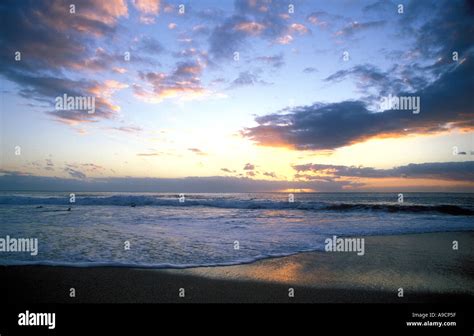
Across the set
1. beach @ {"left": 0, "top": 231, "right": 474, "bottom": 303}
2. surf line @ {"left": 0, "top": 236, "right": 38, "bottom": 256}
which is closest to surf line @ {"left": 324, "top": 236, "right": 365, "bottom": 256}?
beach @ {"left": 0, "top": 231, "right": 474, "bottom": 303}

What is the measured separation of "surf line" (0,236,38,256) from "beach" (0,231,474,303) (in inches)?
62.4

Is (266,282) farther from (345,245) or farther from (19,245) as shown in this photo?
(19,245)

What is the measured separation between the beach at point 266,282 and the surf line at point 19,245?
1.59 metres

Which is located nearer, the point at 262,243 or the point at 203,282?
the point at 203,282

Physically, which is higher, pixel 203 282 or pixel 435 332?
pixel 203 282

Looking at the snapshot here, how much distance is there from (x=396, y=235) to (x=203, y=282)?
30.0 ft

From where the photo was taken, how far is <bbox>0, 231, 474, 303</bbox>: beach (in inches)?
205

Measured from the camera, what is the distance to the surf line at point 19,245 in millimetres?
8000

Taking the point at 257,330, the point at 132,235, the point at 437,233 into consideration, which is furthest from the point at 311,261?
the point at 437,233

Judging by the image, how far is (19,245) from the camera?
337 inches

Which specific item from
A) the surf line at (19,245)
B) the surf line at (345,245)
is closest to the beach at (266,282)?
the surf line at (345,245)

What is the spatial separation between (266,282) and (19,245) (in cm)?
779

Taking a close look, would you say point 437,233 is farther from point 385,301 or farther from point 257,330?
point 257,330

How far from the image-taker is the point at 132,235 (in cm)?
1060
